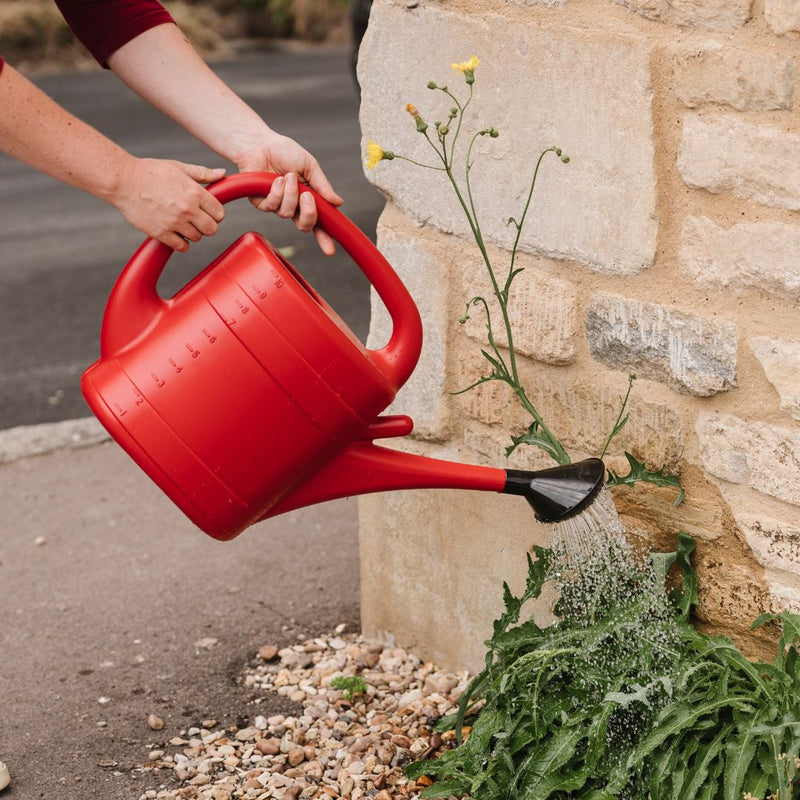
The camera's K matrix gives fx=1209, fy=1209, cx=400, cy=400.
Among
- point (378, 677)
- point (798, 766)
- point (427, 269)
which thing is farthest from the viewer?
point (378, 677)


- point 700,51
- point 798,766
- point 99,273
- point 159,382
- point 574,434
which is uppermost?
point 700,51

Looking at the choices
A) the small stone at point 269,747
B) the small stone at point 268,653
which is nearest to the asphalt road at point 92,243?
the small stone at point 268,653

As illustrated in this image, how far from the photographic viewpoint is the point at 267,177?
1.65 meters

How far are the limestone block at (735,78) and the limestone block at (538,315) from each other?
1.22 feet

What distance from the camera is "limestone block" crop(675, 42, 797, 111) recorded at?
5.11 ft

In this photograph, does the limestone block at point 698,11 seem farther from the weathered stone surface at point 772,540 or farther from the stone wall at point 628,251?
the weathered stone surface at point 772,540

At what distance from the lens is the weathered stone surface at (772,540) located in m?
1.71

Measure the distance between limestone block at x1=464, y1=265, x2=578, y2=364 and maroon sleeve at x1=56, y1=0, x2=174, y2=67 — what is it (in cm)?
66

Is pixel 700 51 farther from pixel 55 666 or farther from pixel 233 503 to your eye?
pixel 55 666

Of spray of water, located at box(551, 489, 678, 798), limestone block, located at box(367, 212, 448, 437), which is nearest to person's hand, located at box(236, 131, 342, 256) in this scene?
limestone block, located at box(367, 212, 448, 437)

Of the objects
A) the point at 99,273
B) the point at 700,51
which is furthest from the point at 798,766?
the point at 99,273

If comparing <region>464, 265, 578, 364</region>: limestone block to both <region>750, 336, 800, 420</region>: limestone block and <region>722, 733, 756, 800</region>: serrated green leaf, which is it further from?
<region>722, 733, 756, 800</region>: serrated green leaf

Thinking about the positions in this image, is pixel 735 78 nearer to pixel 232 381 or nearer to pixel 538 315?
pixel 538 315

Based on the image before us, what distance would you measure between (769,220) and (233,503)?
81 cm
